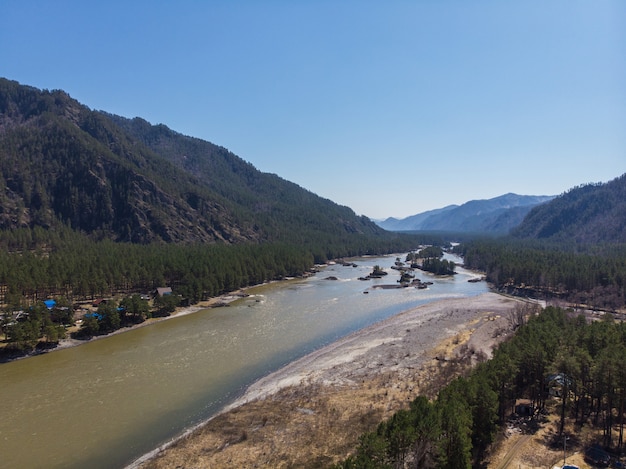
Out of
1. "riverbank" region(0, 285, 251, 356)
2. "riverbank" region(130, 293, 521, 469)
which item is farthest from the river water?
"riverbank" region(130, 293, 521, 469)

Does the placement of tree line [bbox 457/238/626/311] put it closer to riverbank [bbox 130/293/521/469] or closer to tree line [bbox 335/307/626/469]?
riverbank [bbox 130/293/521/469]

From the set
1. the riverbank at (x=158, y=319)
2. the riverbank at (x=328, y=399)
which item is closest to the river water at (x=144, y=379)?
the riverbank at (x=158, y=319)

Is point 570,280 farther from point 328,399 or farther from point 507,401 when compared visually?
point 328,399

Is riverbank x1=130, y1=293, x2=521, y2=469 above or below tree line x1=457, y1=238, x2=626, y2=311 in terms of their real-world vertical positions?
below

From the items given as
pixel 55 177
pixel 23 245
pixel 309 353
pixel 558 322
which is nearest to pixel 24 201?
pixel 55 177

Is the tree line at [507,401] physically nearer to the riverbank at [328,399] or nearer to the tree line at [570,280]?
the riverbank at [328,399]

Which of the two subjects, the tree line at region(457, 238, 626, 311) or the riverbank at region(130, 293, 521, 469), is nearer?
the riverbank at region(130, 293, 521, 469)

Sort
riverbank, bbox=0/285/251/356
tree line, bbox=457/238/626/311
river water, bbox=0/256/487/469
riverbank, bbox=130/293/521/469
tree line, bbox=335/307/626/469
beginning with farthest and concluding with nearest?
tree line, bbox=457/238/626/311
riverbank, bbox=0/285/251/356
river water, bbox=0/256/487/469
riverbank, bbox=130/293/521/469
tree line, bbox=335/307/626/469
